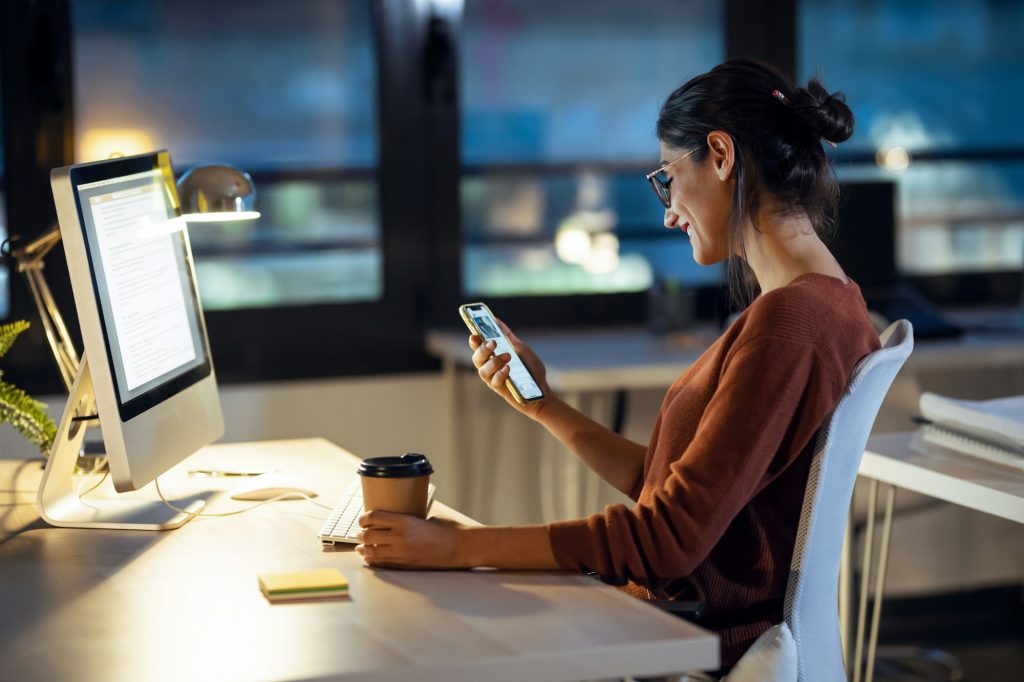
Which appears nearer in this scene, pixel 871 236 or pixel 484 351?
pixel 484 351

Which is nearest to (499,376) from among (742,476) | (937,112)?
(742,476)

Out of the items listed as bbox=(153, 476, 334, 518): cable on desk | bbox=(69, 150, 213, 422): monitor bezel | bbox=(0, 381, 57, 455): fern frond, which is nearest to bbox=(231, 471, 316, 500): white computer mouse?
bbox=(153, 476, 334, 518): cable on desk

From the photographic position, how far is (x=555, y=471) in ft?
11.2

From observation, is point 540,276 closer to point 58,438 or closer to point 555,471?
point 555,471

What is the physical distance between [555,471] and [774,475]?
205 cm

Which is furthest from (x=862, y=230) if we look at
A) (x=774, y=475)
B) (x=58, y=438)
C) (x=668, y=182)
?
(x=58, y=438)

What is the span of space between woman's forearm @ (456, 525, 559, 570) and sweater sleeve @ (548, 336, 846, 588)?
0.04 ft

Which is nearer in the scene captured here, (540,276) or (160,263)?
(160,263)

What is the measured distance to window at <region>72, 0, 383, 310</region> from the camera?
3.11 metres

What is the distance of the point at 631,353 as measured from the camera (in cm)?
301

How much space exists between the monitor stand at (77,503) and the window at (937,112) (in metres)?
2.59

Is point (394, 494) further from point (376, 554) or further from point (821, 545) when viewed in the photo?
point (821, 545)

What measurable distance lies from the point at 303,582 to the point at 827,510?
1.90ft

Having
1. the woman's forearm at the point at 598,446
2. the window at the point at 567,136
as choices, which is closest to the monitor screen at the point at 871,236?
the window at the point at 567,136
